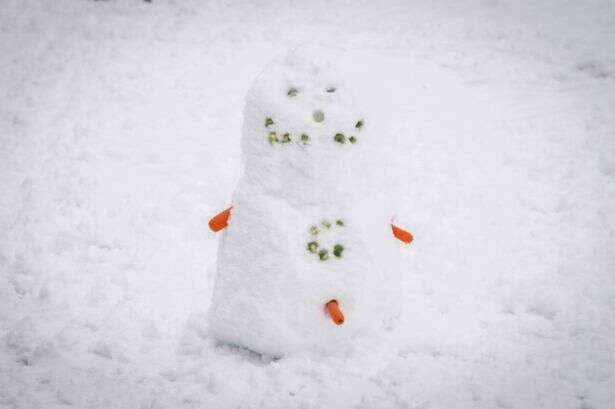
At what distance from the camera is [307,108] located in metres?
2.61

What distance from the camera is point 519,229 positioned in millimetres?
4281

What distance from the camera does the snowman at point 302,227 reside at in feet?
8.59

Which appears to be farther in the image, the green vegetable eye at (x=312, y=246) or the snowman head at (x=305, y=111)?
the green vegetable eye at (x=312, y=246)

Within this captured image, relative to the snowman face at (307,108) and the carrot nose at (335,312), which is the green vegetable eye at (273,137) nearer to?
the snowman face at (307,108)

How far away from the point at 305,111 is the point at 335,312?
115cm

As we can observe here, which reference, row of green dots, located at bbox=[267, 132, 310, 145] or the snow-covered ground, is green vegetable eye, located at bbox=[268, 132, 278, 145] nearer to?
row of green dots, located at bbox=[267, 132, 310, 145]

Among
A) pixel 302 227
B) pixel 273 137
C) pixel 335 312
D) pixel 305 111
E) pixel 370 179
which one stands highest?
pixel 305 111

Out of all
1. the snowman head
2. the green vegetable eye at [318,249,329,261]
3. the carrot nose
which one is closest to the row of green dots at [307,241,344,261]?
the green vegetable eye at [318,249,329,261]

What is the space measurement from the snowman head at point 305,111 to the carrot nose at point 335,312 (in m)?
0.85

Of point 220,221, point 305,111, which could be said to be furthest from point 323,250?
point 305,111

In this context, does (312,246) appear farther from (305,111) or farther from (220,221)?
(305,111)

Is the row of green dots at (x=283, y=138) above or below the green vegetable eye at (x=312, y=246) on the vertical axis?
above

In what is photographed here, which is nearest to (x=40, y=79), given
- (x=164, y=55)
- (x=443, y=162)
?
(x=164, y=55)

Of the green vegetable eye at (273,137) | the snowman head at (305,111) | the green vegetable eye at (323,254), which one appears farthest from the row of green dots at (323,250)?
the green vegetable eye at (273,137)
